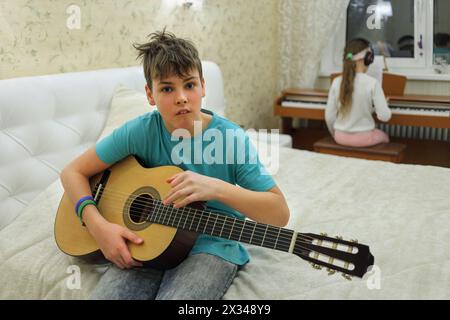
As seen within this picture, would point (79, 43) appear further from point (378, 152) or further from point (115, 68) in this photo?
point (378, 152)

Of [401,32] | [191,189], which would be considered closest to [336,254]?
[191,189]

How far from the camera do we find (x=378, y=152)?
3387 mm

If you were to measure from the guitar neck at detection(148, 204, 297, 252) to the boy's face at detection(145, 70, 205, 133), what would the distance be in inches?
10.1

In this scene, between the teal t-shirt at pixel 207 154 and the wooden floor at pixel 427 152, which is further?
the wooden floor at pixel 427 152

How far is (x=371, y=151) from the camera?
3.43 m

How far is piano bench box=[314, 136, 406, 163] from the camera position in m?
3.35

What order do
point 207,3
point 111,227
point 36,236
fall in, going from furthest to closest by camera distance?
point 207,3 < point 36,236 < point 111,227

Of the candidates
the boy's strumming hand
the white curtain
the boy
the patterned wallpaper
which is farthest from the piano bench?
the boy's strumming hand

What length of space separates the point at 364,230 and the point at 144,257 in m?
0.82

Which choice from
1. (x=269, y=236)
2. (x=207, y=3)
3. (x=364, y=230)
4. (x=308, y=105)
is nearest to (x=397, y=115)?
(x=308, y=105)

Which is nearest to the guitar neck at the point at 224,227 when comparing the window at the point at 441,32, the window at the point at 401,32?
the window at the point at 401,32

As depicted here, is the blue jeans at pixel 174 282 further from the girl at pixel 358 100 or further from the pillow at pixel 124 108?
the girl at pixel 358 100

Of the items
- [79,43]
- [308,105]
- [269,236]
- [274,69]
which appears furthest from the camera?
[274,69]

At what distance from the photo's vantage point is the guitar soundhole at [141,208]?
4.50 ft
